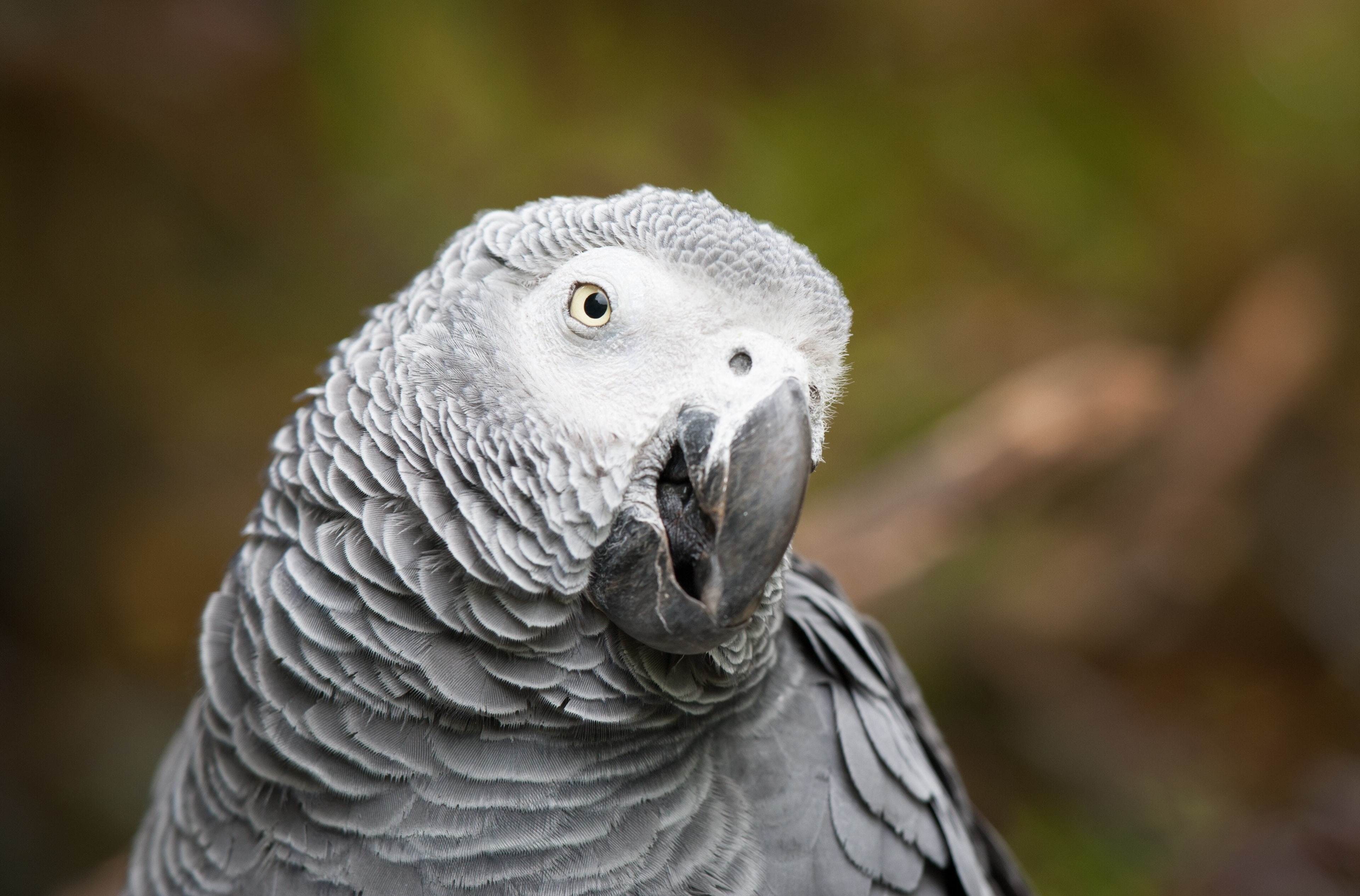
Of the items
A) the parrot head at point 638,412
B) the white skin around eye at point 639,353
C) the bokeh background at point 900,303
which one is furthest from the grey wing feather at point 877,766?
the bokeh background at point 900,303

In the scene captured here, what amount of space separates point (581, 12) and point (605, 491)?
3052 mm

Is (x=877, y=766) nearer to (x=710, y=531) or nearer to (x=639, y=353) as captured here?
(x=710, y=531)

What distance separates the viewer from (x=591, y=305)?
1180mm

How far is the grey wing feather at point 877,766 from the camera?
138 centimetres

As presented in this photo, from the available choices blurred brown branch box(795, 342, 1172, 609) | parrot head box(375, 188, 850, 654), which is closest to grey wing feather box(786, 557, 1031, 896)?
parrot head box(375, 188, 850, 654)

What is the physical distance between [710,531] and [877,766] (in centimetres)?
54

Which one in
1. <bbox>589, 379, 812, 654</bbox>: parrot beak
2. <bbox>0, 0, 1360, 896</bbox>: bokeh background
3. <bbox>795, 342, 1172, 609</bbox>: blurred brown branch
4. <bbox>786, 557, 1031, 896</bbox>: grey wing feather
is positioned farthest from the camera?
<bbox>0, 0, 1360, 896</bbox>: bokeh background

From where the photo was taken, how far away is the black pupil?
117 centimetres

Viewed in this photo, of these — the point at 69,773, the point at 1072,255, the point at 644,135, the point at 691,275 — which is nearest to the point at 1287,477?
the point at 1072,255

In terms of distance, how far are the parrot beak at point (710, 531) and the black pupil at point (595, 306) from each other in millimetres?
167

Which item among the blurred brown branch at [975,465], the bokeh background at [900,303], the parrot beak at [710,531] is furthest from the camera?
the bokeh background at [900,303]

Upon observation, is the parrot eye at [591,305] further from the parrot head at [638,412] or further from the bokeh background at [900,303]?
the bokeh background at [900,303]

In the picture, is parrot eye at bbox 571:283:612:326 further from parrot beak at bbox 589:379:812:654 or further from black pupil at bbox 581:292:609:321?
parrot beak at bbox 589:379:812:654

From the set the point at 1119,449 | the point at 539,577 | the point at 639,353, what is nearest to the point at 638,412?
the point at 639,353
